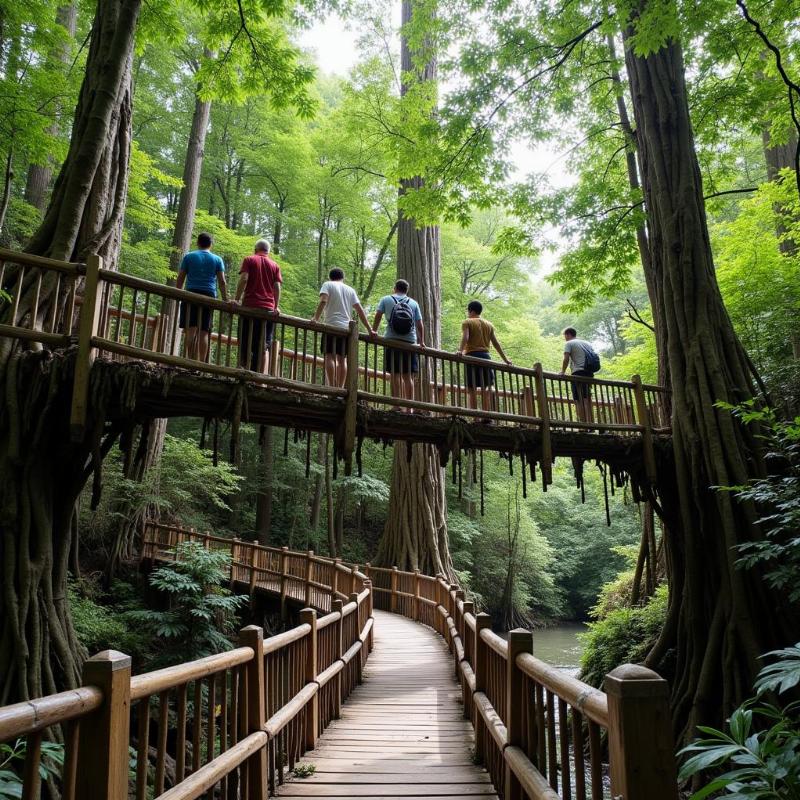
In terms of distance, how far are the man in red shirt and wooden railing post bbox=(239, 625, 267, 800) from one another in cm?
317

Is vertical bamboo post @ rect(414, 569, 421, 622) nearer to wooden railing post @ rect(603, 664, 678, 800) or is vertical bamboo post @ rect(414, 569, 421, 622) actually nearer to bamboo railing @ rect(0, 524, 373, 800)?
bamboo railing @ rect(0, 524, 373, 800)

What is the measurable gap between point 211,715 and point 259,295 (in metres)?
4.84

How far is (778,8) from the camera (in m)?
6.20

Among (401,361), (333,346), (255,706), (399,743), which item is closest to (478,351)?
(401,361)

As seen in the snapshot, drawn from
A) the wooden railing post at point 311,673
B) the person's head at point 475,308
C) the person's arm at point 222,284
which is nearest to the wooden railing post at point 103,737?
the wooden railing post at point 311,673

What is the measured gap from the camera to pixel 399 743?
16.5 ft

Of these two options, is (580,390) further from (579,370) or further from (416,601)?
(416,601)

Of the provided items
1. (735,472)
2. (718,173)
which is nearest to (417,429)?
(735,472)

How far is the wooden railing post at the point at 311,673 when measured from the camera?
4746 millimetres

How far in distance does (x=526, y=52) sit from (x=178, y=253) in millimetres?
9694

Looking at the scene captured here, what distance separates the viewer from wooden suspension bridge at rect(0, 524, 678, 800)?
1.56 metres

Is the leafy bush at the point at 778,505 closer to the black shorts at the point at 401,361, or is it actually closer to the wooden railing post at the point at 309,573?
the black shorts at the point at 401,361

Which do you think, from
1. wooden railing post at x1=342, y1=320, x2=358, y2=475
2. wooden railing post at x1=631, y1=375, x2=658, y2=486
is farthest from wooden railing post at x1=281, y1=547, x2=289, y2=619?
wooden railing post at x1=631, y1=375, x2=658, y2=486

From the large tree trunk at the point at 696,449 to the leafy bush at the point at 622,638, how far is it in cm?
91
